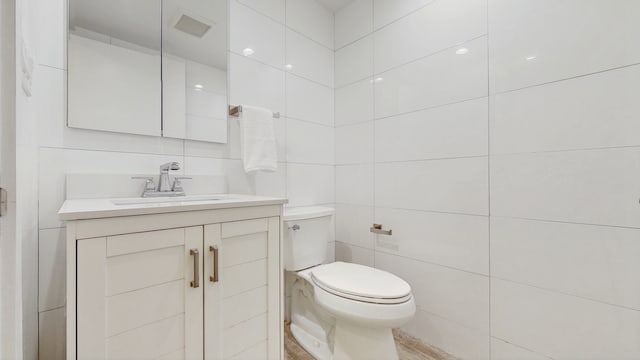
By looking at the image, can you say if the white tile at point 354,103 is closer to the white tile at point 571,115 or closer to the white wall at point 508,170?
the white wall at point 508,170

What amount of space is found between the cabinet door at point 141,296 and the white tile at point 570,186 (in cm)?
133

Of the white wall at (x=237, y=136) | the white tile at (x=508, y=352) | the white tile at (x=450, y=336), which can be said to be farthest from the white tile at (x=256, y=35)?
the white tile at (x=508, y=352)

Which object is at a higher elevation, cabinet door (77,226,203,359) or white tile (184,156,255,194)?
white tile (184,156,255,194)

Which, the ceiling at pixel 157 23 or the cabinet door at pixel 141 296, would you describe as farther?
the ceiling at pixel 157 23

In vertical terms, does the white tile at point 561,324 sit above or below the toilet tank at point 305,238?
below

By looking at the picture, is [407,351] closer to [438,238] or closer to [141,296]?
[438,238]

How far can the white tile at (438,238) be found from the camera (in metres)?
1.31

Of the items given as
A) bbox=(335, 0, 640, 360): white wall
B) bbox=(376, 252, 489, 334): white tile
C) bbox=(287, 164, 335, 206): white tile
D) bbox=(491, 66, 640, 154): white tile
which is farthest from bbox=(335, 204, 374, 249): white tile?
bbox=(491, 66, 640, 154): white tile

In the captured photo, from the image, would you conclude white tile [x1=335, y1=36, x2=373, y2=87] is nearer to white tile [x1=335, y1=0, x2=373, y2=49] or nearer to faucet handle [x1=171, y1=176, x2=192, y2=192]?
white tile [x1=335, y1=0, x2=373, y2=49]

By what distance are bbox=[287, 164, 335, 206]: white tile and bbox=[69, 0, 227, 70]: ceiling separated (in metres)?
0.77

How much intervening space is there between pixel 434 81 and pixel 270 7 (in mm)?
A: 1117

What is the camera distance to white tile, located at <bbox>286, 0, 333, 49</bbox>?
179 centimetres

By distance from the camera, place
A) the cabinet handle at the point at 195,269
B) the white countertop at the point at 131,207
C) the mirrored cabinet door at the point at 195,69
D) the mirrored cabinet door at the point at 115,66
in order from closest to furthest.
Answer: the white countertop at the point at 131,207 → the cabinet handle at the point at 195,269 → the mirrored cabinet door at the point at 115,66 → the mirrored cabinet door at the point at 195,69

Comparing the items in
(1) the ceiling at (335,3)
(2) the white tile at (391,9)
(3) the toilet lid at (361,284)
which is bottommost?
(3) the toilet lid at (361,284)
